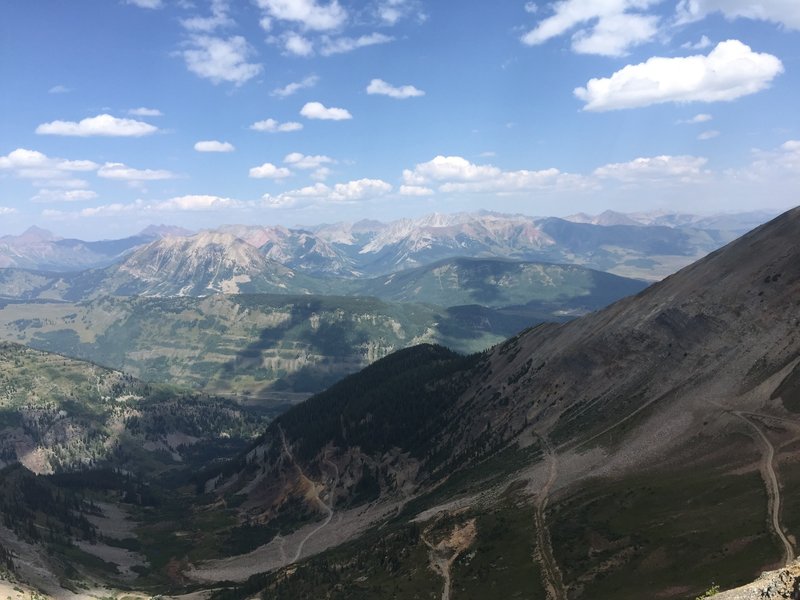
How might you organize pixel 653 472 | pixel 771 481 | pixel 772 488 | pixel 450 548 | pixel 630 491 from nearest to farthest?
pixel 772 488, pixel 771 481, pixel 630 491, pixel 653 472, pixel 450 548

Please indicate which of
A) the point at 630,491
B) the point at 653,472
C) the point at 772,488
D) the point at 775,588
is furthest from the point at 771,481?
the point at 775,588

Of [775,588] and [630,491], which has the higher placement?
[775,588]

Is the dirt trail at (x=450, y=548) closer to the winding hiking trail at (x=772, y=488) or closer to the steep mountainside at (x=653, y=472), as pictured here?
the steep mountainside at (x=653, y=472)

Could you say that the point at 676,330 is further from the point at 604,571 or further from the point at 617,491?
the point at 604,571

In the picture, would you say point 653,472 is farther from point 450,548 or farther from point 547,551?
point 450,548

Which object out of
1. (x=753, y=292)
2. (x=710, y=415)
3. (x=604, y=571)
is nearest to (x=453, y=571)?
(x=604, y=571)

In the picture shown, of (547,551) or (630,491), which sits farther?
(630,491)

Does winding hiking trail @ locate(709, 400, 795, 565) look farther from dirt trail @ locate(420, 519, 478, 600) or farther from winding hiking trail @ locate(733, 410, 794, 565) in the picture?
dirt trail @ locate(420, 519, 478, 600)

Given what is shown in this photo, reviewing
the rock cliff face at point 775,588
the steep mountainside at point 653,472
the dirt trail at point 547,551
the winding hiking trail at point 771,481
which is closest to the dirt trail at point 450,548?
the steep mountainside at point 653,472

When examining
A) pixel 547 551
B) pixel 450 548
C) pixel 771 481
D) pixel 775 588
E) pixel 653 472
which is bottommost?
pixel 450 548
